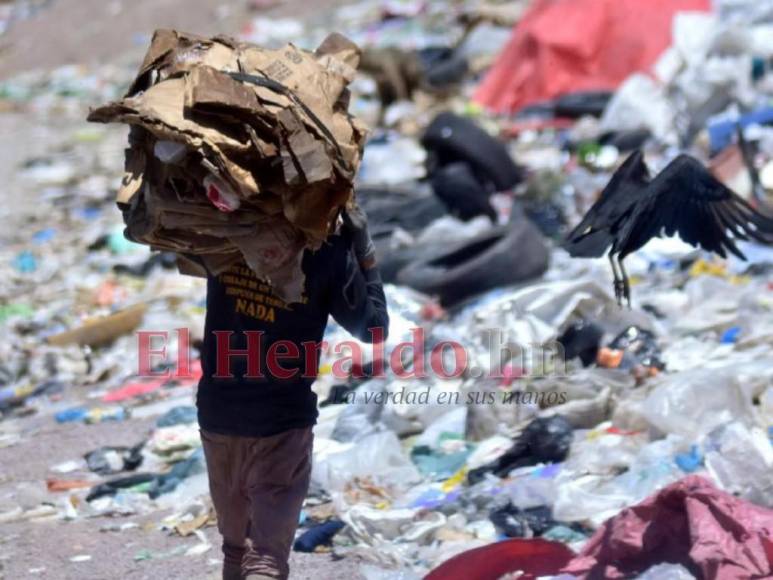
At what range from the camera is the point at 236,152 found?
2816 mm

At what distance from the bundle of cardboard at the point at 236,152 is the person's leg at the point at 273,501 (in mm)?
417

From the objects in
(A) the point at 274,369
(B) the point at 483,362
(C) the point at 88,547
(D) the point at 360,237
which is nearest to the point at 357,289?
(D) the point at 360,237

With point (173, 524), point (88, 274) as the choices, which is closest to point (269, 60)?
point (173, 524)

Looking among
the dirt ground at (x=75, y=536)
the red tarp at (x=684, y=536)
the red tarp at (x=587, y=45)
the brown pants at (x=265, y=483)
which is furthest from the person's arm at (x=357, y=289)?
the red tarp at (x=587, y=45)

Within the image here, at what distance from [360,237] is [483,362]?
8.56 feet

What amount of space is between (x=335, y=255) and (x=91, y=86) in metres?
12.6

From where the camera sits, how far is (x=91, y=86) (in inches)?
597

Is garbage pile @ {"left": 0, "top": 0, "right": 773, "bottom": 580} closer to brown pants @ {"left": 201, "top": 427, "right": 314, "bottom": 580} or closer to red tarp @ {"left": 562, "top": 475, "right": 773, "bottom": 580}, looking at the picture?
red tarp @ {"left": 562, "top": 475, "right": 773, "bottom": 580}

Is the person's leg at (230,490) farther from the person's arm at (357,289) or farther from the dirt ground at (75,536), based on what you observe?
the dirt ground at (75,536)

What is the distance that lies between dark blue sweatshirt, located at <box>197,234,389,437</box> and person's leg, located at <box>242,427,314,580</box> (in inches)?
1.9

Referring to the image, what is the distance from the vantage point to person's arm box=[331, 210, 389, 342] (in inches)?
124

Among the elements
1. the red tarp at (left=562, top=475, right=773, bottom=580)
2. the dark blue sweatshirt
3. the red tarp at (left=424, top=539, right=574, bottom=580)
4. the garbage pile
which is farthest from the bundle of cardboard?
the red tarp at (left=562, top=475, right=773, bottom=580)

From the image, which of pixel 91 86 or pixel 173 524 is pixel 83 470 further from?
pixel 91 86

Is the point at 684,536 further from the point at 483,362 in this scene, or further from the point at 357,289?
the point at 483,362
